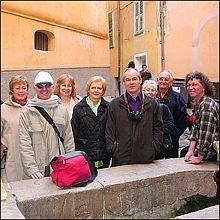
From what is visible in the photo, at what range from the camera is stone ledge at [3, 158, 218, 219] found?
186 centimetres

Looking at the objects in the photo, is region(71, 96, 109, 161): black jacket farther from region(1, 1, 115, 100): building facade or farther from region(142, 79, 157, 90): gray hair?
region(1, 1, 115, 100): building facade

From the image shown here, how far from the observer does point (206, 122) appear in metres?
1.83

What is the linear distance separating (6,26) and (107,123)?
1.38 meters

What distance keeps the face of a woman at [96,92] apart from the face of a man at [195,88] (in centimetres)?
61

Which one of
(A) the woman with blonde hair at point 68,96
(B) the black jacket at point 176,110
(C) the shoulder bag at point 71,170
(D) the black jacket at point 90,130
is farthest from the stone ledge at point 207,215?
(A) the woman with blonde hair at point 68,96

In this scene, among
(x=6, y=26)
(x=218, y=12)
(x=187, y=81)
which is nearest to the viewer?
(x=6, y=26)

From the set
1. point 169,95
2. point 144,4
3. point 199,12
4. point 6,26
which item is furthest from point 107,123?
point 6,26

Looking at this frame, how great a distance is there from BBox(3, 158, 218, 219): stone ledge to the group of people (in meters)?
0.08

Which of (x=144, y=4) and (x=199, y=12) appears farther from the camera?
(x=144, y=4)

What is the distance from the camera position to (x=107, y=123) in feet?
7.96

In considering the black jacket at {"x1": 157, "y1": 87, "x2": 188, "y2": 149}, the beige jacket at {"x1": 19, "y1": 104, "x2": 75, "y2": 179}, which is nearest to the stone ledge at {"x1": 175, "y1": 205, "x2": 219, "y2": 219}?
the beige jacket at {"x1": 19, "y1": 104, "x2": 75, "y2": 179}

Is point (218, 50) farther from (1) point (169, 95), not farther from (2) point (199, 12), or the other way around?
(1) point (169, 95)

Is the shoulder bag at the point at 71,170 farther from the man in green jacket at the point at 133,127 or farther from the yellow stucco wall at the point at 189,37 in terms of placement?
the yellow stucco wall at the point at 189,37

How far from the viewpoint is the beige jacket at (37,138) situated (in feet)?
6.92
